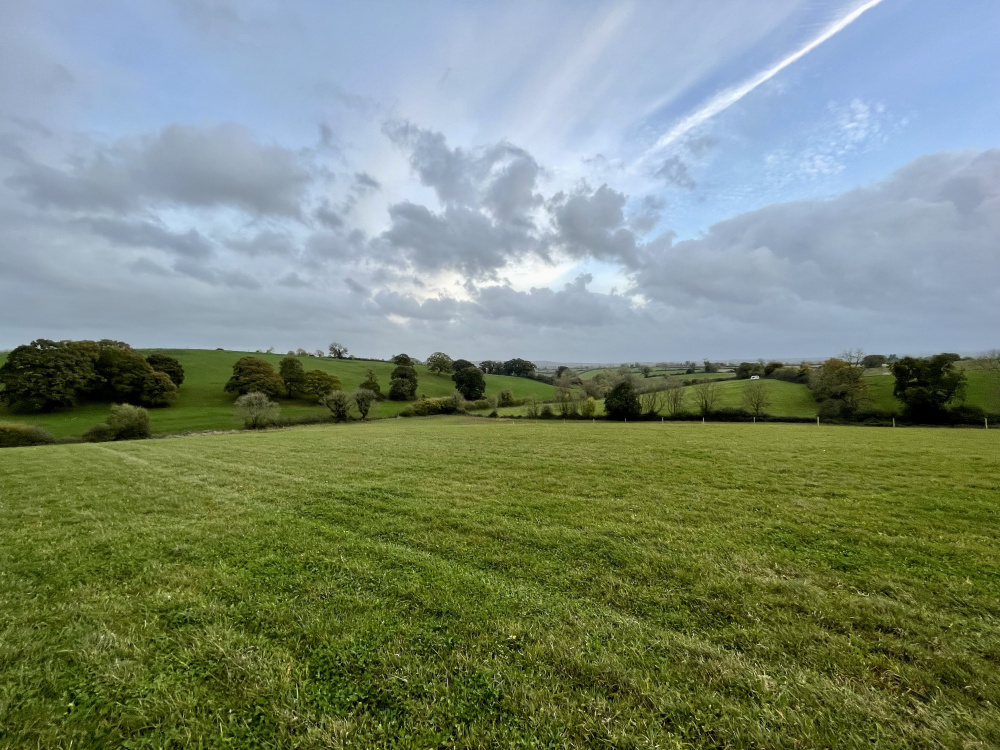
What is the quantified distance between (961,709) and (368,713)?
5.13 meters

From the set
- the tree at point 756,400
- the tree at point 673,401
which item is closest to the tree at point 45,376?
the tree at point 673,401

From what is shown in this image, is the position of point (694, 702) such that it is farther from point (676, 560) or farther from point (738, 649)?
point (676, 560)

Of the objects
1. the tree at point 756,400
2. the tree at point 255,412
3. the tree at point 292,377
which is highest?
the tree at point 292,377

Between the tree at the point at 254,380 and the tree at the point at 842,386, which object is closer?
the tree at the point at 842,386

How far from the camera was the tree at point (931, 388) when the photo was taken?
1743 inches

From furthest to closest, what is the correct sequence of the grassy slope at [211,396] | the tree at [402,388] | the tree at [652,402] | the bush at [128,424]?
the tree at [402,388] < the tree at [652,402] < the grassy slope at [211,396] < the bush at [128,424]

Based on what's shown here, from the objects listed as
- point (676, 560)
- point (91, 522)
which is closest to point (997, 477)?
point (676, 560)

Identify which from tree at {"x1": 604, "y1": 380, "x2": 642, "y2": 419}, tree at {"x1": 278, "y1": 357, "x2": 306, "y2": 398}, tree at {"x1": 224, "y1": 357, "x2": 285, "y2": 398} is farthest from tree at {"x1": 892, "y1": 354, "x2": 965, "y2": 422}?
tree at {"x1": 224, "y1": 357, "x2": 285, "y2": 398}

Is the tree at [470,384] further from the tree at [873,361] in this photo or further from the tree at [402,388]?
the tree at [873,361]

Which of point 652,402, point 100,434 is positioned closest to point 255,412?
point 100,434

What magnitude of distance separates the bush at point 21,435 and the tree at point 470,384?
56.4m

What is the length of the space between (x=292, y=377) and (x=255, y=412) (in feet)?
80.8

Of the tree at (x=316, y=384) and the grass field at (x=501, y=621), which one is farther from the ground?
the tree at (x=316, y=384)

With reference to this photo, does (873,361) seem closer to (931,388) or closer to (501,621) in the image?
(931,388)
